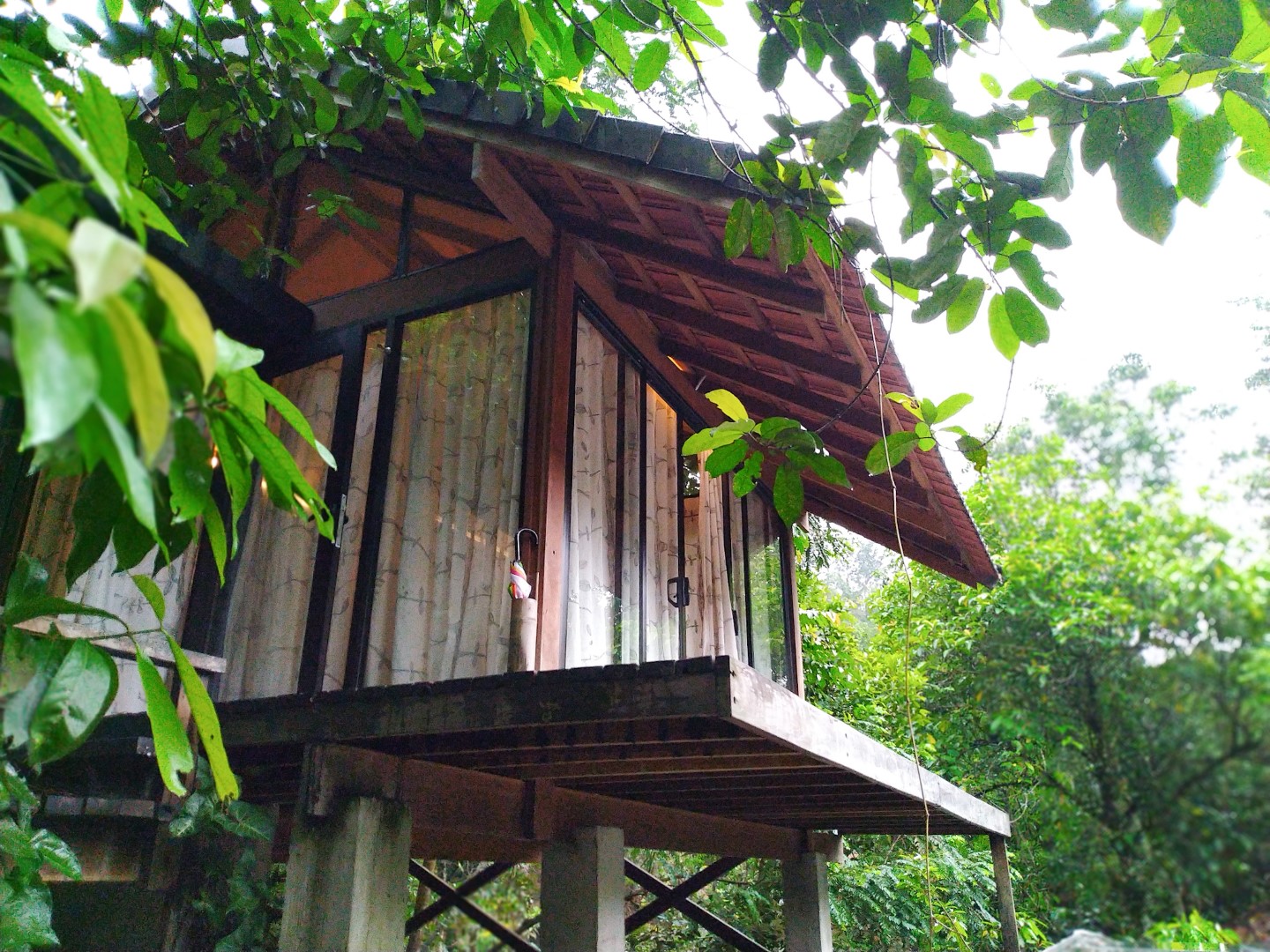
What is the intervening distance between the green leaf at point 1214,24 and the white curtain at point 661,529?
9.34 ft

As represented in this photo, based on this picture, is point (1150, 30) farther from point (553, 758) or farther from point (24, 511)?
point (24, 511)

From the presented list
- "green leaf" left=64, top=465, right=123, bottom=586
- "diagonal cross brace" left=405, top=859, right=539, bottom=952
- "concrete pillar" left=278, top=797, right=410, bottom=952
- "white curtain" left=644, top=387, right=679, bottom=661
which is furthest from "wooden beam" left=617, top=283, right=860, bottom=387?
"diagonal cross brace" left=405, top=859, right=539, bottom=952

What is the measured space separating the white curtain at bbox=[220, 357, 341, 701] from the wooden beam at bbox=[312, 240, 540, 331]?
0.22 m

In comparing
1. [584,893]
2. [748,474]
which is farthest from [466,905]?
[748,474]

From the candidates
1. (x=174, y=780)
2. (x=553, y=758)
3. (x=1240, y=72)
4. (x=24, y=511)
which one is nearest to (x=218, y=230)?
(x=24, y=511)

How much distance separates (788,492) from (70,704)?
1.12 meters

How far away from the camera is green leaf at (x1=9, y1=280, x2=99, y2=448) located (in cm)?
41

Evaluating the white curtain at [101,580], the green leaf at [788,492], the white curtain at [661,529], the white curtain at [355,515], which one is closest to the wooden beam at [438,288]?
the white curtain at [355,515]

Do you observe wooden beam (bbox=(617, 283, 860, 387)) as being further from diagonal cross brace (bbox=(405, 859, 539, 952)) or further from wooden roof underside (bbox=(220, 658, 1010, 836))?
diagonal cross brace (bbox=(405, 859, 539, 952))

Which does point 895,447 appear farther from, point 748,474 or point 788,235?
point 788,235

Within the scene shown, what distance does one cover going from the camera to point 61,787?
8.36 feet

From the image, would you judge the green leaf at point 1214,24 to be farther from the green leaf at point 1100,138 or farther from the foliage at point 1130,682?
the foliage at point 1130,682

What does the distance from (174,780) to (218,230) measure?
3.80m

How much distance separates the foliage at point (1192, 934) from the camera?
1.38 feet
